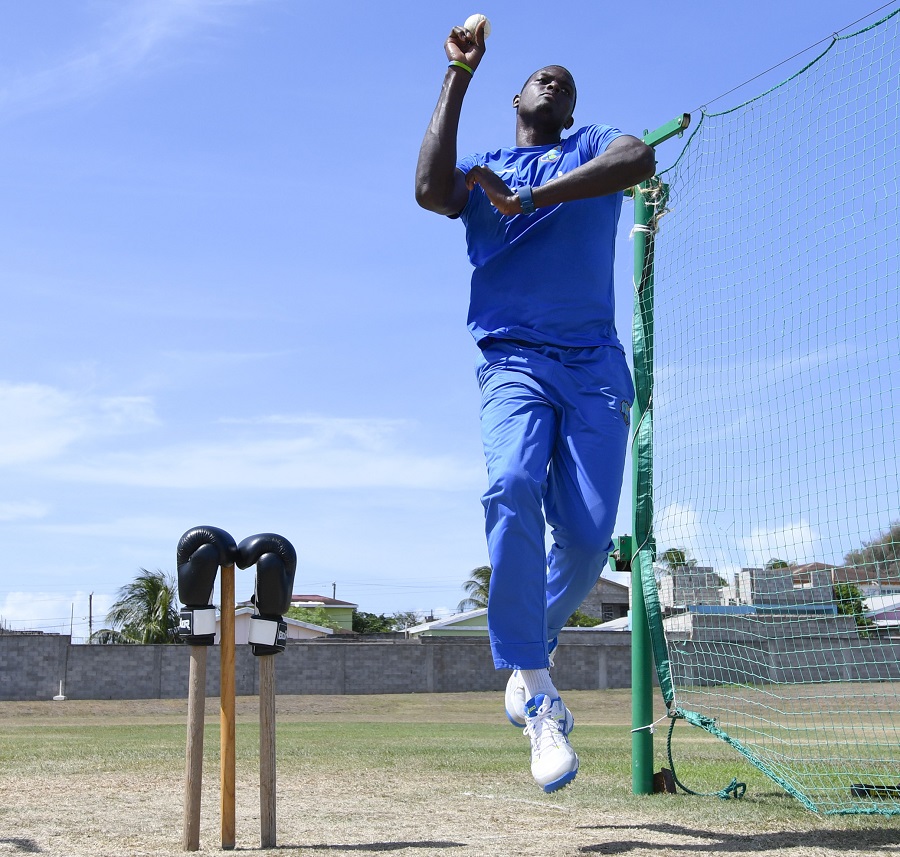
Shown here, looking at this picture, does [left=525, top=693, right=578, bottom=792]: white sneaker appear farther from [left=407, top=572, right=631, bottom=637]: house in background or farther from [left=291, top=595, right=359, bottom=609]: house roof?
[left=291, top=595, right=359, bottom=609]: house roof

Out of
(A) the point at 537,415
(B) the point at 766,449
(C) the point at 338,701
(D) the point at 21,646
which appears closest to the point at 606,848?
(A) the point at 537,415

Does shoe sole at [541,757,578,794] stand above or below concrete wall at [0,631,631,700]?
below

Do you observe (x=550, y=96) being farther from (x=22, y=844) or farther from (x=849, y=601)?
(x=849, y=601)

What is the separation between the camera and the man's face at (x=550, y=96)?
4688 millimetres

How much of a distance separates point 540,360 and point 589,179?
0.73m

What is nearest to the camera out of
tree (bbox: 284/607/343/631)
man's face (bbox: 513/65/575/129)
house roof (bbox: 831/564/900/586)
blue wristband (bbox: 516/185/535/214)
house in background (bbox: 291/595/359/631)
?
blue wristband (bbox: 516/185/535/214)

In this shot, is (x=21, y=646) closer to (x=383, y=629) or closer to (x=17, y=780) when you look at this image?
(x=17, y=780)

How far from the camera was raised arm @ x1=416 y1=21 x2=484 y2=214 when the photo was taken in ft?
14.0

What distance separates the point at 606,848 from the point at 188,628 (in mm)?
1704

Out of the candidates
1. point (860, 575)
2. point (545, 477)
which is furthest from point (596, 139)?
point (860, 575)

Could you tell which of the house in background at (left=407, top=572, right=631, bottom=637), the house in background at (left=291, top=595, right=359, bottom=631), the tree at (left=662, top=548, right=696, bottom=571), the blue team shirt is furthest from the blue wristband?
the house in background at (left=291, top=595, right=359, bottom=631)

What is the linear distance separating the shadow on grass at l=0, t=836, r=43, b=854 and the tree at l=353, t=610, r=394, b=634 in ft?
290

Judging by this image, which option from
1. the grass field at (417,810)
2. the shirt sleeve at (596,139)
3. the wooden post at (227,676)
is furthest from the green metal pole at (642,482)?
the wooden post at (227,676)

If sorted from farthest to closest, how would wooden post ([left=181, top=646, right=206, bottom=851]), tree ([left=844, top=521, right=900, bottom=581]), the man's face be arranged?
tree ([left=844, top=521, right=900, bottom=581]), the man's face, wooden post ([left=181, top=646, right=206, bottom=851])
